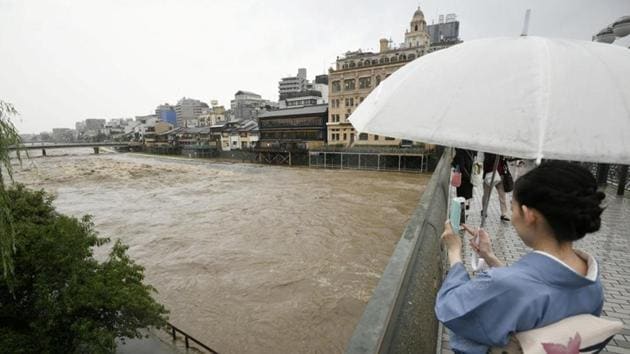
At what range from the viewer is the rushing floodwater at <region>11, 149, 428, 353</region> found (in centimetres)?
779

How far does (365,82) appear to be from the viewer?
36312mm

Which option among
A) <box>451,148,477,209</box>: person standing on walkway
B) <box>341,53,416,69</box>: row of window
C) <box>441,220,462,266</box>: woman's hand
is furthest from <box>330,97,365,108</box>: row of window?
<box>441,220,462,266</box>: woman's hand

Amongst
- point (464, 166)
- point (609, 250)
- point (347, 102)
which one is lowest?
point (609, 250)

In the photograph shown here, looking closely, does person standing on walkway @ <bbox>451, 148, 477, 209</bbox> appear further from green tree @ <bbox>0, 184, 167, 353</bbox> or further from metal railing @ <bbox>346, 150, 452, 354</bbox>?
green tree @ <bbox>0, 184, 167, 353</bbox>

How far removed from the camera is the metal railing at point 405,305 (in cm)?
193

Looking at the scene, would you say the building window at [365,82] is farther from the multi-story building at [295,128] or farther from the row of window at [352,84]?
the multi-story building at [295,128]

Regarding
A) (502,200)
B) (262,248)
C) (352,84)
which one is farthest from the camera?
(352,84)

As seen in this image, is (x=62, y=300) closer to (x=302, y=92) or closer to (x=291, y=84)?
(x=302, y=92)

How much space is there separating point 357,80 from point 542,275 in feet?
124

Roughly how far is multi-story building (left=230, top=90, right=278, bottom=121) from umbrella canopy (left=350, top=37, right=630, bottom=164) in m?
59.7

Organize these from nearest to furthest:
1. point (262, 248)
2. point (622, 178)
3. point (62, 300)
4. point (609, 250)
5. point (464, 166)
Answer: point (62, 300)
point (609, 250)
point (464, 166)
point (622, 178)
point (262, 248)

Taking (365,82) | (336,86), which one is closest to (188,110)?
(336,86)

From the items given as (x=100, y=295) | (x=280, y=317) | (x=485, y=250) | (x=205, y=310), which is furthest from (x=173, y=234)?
(x=485, y=250)

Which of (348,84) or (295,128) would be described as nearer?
(348,84)
